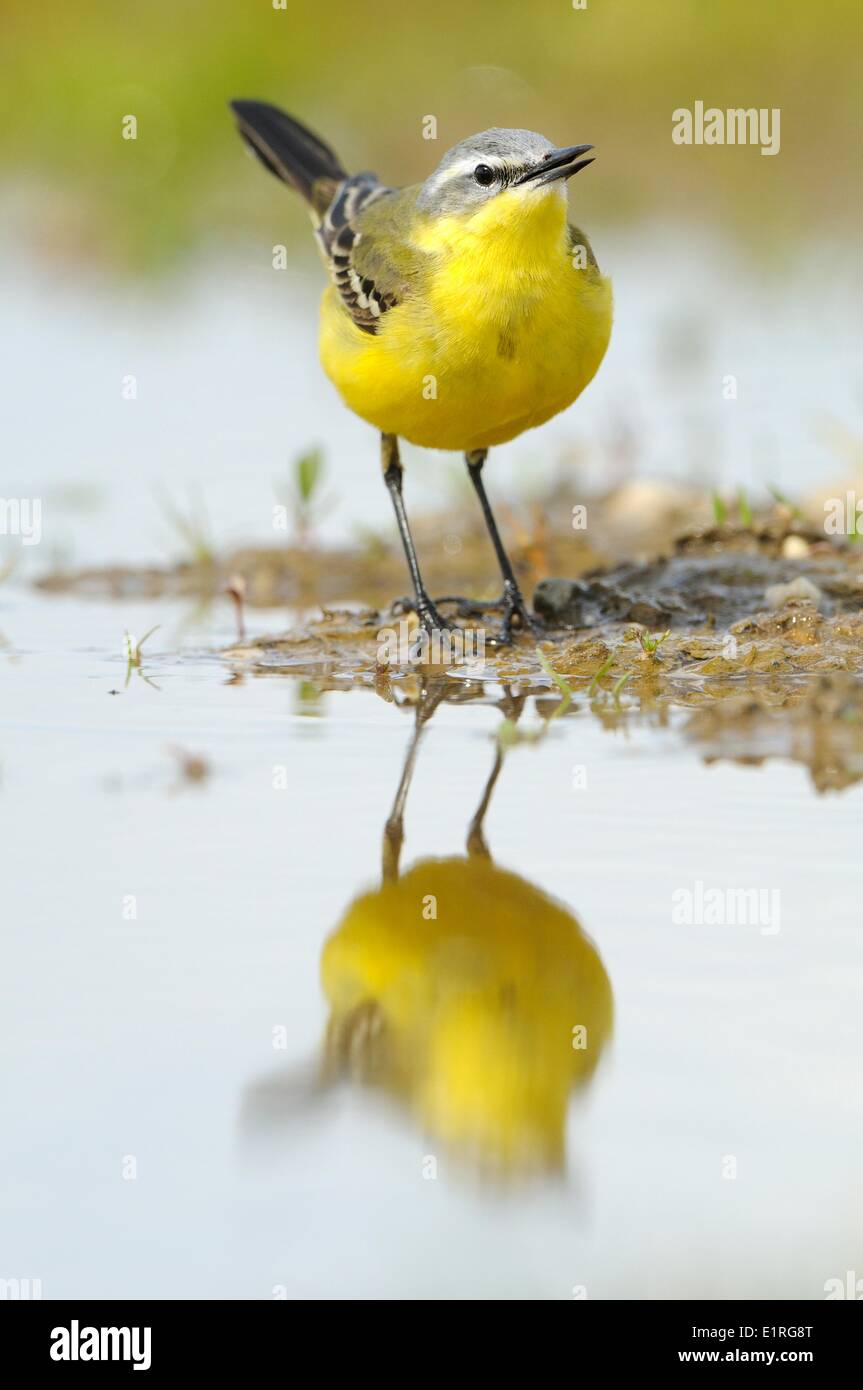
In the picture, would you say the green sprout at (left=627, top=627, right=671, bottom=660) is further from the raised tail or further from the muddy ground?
the raised tail

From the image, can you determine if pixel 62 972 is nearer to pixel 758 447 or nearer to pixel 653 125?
pixel 758 447

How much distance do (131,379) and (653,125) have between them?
7.56 m

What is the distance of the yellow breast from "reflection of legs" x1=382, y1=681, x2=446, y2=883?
990mm

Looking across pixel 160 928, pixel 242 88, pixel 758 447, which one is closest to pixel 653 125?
pixel 242 88

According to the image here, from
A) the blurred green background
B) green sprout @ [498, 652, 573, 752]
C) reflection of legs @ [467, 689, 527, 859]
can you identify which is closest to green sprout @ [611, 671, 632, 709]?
green sprout @ [498, 652, 573, 752]

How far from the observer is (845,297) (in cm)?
1419

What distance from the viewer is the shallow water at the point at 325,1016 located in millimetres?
3043

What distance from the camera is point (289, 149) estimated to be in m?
9.92

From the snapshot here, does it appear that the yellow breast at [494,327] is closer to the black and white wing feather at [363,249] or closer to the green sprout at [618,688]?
the black and white wing feather at [363,249]

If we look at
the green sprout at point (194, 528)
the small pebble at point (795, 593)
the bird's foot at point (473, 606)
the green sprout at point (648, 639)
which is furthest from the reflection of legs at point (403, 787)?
the green sprout at point (194, 528)

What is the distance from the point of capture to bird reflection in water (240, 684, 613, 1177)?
134 inches

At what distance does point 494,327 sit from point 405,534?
1.74 meters

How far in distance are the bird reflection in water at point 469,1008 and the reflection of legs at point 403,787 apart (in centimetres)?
3

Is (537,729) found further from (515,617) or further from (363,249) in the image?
Answer: (363,249)
